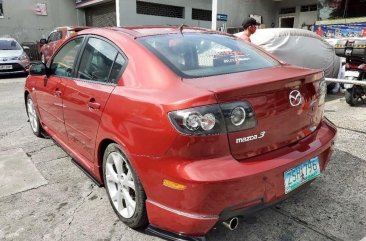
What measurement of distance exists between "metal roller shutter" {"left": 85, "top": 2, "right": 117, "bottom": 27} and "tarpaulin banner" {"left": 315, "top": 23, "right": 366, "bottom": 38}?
11.5 meters

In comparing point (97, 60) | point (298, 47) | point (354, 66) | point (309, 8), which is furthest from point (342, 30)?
point (97, 60)

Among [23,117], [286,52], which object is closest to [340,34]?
[286,52]

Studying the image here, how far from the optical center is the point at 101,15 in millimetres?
22297

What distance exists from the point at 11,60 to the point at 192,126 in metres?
12.2

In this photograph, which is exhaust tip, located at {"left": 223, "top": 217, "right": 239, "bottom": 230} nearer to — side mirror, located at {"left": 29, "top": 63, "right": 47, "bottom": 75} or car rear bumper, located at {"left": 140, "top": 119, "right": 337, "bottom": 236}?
car rear bumper, located at {"left": 140, "top": 119, "right": 337, "bottom": 236}

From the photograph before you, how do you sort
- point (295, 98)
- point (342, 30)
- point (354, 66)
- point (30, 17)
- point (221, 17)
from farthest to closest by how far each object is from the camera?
point (30, 17) < point (221, 17) < point (342, 30) < point (354, 66) < point (295, 98)

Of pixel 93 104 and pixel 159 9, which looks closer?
pixel 93 104

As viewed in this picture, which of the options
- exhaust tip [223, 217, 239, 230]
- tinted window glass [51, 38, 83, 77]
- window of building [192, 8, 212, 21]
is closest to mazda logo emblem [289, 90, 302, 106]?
exhaust tip [223, 217, 239, 230]

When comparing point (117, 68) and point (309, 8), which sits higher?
point (309, 8)

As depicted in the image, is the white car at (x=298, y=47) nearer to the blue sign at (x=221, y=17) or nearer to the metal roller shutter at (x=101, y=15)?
the blue sign at (x=221, y=17)

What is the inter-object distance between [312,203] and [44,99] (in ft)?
10.3

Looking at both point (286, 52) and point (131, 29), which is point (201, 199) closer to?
point (131, 29)

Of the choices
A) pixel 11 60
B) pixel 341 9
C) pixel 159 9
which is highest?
pixel 159 9

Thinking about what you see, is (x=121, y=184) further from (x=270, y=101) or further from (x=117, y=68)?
(x=270, y=101)
